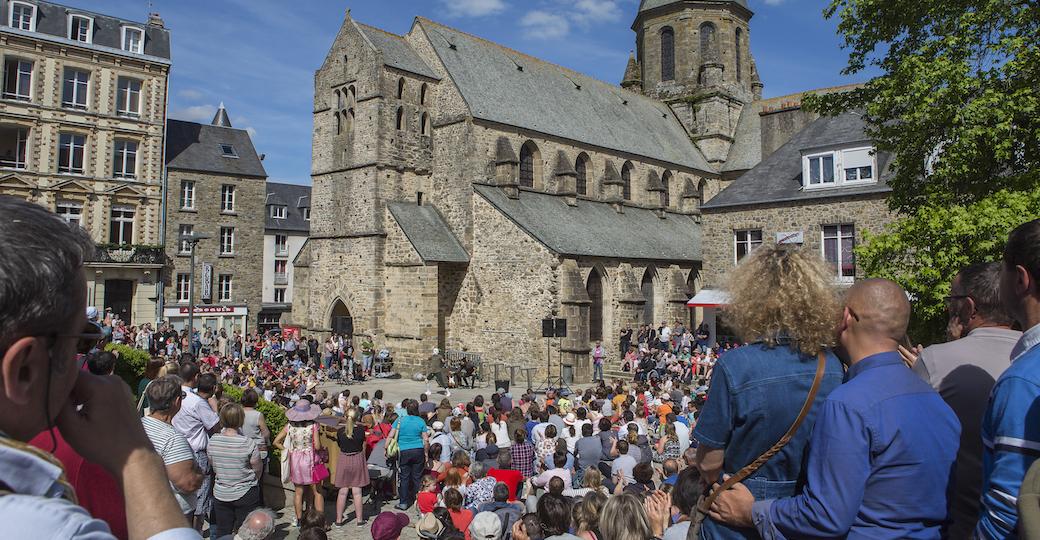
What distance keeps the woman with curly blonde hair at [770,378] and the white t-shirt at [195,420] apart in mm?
4737

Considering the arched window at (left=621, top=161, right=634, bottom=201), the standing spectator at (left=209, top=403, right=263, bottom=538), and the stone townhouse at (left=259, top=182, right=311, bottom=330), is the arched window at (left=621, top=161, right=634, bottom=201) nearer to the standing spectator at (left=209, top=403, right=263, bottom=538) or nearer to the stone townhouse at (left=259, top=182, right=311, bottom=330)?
the stone townhouse at (left=259, top=182, right=311, bottom=330)

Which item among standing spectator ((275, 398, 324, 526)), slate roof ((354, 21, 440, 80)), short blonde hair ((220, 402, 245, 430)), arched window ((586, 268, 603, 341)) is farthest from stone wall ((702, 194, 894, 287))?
short blonde hair ((220, 402, 245, 430))

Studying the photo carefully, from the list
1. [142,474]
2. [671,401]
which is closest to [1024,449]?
[142,474]

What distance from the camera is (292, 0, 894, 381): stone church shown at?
24891 millimetres

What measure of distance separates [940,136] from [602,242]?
53.8ft

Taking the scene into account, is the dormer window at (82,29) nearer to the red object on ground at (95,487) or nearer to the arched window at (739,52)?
the arched window at (739,52)

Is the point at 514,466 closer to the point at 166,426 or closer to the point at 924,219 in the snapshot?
the point at 166,426

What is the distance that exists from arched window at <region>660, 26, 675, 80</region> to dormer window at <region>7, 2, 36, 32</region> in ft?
109

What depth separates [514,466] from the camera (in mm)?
8359

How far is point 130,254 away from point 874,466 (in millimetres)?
34222

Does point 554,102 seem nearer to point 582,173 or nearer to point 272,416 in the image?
point 582,173

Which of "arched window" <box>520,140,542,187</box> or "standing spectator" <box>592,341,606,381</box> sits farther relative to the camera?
"arched window" <box>520,140,542,187</box>

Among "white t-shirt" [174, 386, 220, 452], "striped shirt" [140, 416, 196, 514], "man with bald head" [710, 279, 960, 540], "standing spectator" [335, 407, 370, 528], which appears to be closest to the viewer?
"man with bald head" [710, 279, 960, 540]

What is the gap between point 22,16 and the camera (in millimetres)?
29031
